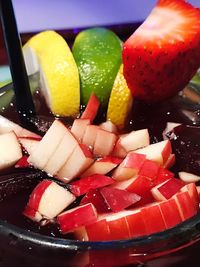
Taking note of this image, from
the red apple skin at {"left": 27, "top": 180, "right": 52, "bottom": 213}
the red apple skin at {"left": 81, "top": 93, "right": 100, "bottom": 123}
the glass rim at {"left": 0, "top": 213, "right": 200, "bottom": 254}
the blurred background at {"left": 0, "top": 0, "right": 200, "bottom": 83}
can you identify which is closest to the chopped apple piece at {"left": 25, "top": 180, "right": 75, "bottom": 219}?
the red apple skin at {"left": 27, "top": 180, "right": 52, "bottom": 213}

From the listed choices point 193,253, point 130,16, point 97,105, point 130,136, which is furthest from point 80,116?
point 130,16

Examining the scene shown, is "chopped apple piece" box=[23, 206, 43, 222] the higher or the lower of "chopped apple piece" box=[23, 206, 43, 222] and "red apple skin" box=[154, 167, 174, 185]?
the lower

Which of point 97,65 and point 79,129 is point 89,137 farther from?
point 97,65

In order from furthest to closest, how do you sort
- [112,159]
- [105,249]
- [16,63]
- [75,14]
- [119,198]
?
1. [75,14]
2. [16,63]
3. [112,159]
4. [119,198]
5. [105,249]

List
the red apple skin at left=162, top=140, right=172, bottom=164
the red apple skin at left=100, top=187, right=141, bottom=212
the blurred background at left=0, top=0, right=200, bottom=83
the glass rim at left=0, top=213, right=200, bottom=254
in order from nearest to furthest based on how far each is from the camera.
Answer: the glass rim at left=0, top=213, right=200, bottom=254 → the red apple skin at left=100, top=187, right=141, bottom=212 → the red apple skin at left=162, top=140, right=172, bottom=164 → the blurred background at left=0, top=0, right=200, bottom=83

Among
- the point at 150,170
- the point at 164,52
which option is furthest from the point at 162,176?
the point at 164,52

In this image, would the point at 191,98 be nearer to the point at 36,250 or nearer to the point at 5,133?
the point at 5,133

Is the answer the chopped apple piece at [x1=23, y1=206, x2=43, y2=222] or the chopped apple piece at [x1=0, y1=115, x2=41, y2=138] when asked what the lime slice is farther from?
the chopped apple piece at [x1=23, y1=206, x2=43, y2=222]
